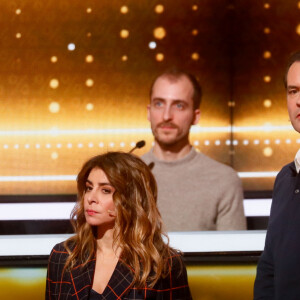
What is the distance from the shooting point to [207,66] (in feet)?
13.7

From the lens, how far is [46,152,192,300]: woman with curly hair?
70.2 inches

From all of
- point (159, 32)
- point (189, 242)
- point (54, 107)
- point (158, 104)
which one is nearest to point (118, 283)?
point (189, 242)

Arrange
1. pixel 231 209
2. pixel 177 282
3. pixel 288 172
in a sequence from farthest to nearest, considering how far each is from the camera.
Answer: pixel 231 209
pixel 177 282
pixel 288 172

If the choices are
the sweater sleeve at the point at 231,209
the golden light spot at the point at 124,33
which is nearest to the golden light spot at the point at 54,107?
the golden light spot at the point at 124,33

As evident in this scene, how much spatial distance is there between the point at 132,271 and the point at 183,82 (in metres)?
1.03

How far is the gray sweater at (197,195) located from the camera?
7.57 feet

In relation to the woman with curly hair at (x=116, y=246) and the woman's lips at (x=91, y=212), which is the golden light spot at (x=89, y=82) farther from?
the woman's lips at (x=91, y=212)

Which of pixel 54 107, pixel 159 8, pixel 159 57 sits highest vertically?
pixel 159 8

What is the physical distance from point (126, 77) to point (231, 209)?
2091 mm

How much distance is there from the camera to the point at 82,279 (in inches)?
70.9

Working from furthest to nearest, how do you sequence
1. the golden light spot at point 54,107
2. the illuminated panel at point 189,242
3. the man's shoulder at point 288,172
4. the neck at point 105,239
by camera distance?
the golden light spot at point 54,107 → the illuminated panel at point 189,242 → the neck at point 105,239 → the man's shoulder at point 288,172

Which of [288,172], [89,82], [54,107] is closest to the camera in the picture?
[288,172]

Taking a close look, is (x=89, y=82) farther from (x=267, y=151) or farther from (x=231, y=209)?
(x=231, y=209)

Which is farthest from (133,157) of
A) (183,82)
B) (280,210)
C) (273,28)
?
(273,28)
